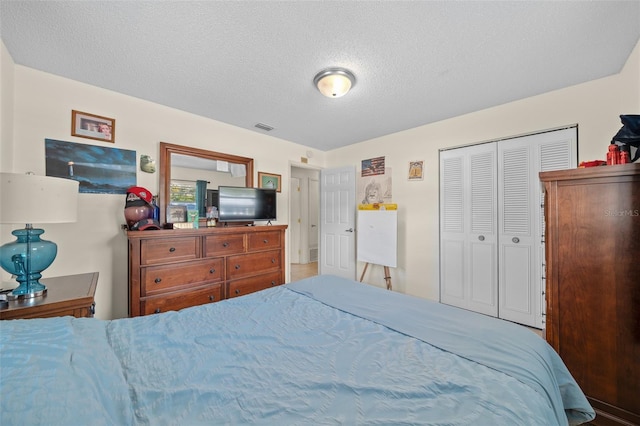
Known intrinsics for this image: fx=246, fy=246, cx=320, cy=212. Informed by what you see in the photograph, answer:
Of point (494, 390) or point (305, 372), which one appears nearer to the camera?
point (494, 390)

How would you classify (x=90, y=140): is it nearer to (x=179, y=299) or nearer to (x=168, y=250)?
(x=168, y=250)

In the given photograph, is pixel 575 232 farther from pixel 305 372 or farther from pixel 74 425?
pixel 74 425

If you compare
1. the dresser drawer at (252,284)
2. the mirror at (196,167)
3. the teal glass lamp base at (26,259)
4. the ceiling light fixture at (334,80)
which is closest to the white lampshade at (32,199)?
the teal glass lamp base at (26,259)

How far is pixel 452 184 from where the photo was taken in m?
3.20

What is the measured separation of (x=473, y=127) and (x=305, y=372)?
10.8 feet

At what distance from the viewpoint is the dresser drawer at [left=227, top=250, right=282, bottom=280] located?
276 centimetres

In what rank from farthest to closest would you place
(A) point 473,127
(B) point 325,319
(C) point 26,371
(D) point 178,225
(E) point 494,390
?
(A) point 473,127 → (D) point 178,225 → (B) point 325,319 → (E) point 494,390 → (C) point 26,371

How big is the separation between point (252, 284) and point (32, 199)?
1979 millimetres

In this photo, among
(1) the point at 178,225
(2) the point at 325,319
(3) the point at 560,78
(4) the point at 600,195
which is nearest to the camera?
(2) the point at 325,319

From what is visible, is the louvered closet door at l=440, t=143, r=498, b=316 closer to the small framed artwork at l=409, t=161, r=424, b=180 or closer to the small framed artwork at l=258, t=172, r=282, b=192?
the small framed artwork at l=409, t=161, r=424, b=180

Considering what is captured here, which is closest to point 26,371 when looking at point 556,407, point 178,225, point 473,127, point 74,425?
point 74,425

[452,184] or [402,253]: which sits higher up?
[452,184]

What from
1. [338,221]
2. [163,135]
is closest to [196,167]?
[163,135]

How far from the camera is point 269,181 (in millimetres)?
3775
